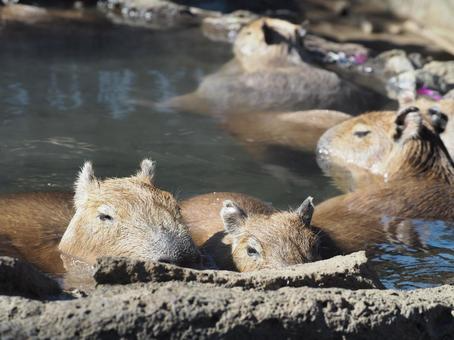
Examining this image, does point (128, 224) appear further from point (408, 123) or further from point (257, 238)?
point (408, 123)

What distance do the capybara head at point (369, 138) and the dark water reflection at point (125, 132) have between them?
0.73 feet

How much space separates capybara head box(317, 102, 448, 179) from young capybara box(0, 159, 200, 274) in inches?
108

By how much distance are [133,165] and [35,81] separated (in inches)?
109

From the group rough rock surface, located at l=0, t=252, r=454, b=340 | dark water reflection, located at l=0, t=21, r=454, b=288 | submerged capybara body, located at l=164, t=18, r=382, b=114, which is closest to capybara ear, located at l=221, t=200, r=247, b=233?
dark water reflection, located at l=0, t=21, r=454, b=288

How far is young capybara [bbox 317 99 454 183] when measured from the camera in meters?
7.51

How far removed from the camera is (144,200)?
475 cm

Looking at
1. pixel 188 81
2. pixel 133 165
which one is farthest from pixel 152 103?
pixel 133 165

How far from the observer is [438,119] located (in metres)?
7.59

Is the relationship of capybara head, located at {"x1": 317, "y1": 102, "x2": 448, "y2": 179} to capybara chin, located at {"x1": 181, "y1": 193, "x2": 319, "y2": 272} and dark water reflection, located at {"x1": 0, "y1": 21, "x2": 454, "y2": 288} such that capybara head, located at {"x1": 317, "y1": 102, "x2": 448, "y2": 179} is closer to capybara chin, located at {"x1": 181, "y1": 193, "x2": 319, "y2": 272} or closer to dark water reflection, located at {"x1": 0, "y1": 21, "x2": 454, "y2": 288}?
dark water reflection, located at {"x1": 0, "y1": 21, "x2": 454, "y2": 288}

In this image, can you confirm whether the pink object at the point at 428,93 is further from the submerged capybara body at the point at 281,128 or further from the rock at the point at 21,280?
the rock at the point at 21,280

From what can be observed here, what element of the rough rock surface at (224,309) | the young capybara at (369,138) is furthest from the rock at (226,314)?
the young capybara at (369,138)

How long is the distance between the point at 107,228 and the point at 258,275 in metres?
1.40

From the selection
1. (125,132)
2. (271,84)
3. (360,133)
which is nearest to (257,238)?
(360,133)

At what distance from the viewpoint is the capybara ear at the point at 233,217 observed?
5145 millimetres
